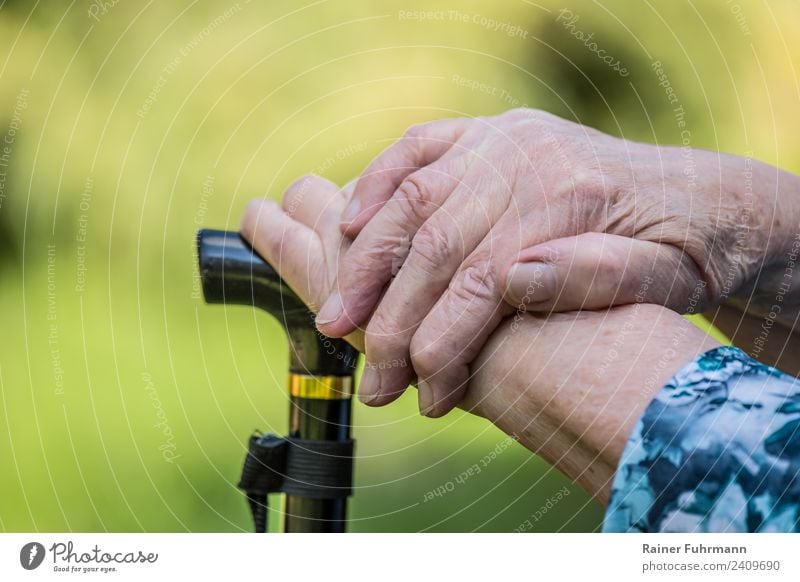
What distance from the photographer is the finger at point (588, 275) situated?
2.01 ft

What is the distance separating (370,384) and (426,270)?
11 cm

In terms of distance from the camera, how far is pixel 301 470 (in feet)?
2.25

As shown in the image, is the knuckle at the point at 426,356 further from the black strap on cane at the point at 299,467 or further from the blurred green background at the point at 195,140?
the blurred green background at the point at 195,140

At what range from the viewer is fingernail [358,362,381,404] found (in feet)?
2.27

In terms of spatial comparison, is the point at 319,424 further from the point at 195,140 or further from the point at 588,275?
the point at 195,140

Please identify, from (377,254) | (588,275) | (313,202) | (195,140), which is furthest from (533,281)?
(195,140)

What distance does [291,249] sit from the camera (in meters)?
0.75

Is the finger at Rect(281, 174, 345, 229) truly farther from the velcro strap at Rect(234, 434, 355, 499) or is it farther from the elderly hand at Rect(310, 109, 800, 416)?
the velcro strap at Rect(234, 434, 355, 499)

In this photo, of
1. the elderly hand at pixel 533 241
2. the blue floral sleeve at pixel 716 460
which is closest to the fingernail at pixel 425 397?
the elderly hand at pixel 533 241

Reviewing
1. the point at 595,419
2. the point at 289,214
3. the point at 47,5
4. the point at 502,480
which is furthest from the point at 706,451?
the point at 502,480

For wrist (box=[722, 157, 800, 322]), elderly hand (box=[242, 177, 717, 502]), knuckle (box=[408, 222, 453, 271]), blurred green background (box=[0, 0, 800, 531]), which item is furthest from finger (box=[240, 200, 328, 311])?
blurred green background (box=[0, 0, 800, 531])

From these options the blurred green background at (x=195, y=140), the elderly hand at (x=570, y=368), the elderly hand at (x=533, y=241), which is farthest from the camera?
the blurred green background at (x=195, y=140)
